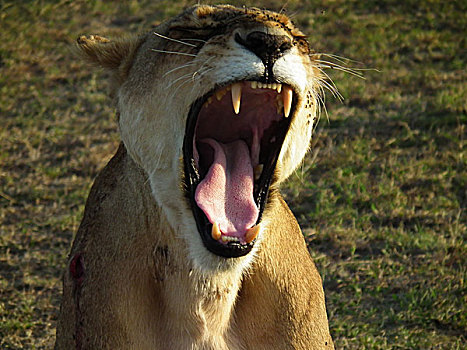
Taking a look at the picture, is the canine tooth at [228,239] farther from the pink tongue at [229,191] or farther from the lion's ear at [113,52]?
the lion's ear at [113,52]

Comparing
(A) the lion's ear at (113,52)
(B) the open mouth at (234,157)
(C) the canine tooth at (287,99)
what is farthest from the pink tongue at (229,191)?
(A) the lion's ear at (113,52)

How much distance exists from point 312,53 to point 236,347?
1.11 metres

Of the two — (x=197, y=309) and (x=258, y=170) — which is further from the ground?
(x=258, y=170)

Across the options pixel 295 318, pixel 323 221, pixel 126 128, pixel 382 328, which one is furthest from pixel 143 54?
pixel 323 221

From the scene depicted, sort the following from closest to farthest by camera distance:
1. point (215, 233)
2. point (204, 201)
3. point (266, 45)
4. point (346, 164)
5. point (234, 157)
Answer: point (266, 45) → point (215, 233) → point (204, 201) → point (234, 157) → point (346, 164)

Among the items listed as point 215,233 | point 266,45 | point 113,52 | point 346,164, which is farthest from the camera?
point 346,164

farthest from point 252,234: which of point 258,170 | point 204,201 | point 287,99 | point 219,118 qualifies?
point 219,118

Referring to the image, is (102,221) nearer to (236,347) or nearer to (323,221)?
(236,347)

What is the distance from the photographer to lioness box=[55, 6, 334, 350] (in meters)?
2.60

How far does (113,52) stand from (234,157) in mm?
679

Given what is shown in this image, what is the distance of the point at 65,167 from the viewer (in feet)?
21.0

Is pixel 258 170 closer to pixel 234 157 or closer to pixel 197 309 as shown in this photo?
pixel 234 157

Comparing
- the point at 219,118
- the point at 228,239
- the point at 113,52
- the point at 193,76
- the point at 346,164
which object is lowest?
the point at 346,164

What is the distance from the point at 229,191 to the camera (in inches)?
110
